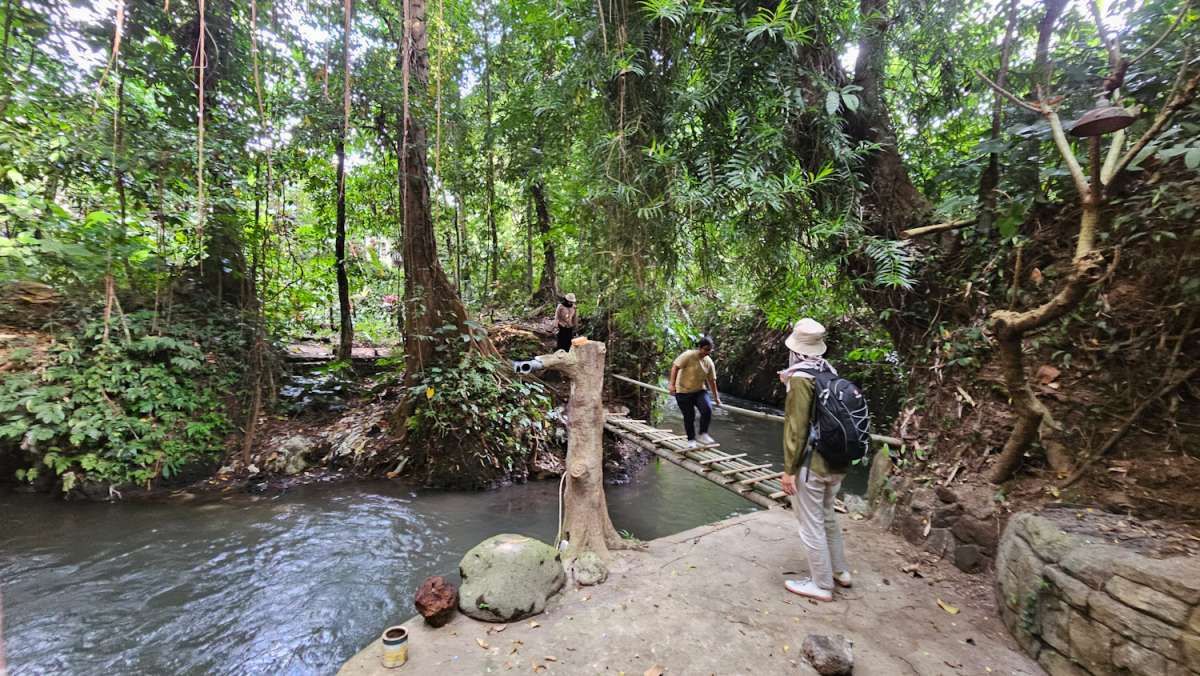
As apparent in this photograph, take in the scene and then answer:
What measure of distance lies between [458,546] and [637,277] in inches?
136

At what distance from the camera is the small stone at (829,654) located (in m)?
2.21

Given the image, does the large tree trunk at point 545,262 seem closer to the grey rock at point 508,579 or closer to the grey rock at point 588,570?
the grey rock at point 588,570

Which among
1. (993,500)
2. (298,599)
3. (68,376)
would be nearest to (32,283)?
(68,376)

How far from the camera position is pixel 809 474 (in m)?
2.80

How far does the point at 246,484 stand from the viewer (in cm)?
621

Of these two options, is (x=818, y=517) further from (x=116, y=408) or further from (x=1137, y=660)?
(x=116, y=408)

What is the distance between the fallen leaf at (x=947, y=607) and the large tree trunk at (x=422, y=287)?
5.96 meters

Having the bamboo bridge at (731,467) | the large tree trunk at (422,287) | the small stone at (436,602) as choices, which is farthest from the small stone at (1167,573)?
the large tree trunk at (422,287)

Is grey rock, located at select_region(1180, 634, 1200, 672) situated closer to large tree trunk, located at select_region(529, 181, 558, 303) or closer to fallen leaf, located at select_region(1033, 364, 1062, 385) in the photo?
fallen leaf, located at select_region(1033, 364, 1062, 385)

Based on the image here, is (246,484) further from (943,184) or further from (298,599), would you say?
(943,184)

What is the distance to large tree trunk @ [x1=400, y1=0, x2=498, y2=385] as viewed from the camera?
6.47 meters

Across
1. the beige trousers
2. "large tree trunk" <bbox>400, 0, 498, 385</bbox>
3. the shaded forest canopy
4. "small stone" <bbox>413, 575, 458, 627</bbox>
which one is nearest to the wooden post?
"small stone" <bbox>413, 575, 458, 627</bbox>

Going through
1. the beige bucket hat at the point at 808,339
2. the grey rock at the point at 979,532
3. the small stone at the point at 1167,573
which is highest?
the beige bucket hat at the point at 808,339

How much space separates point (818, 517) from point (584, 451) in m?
1.58
